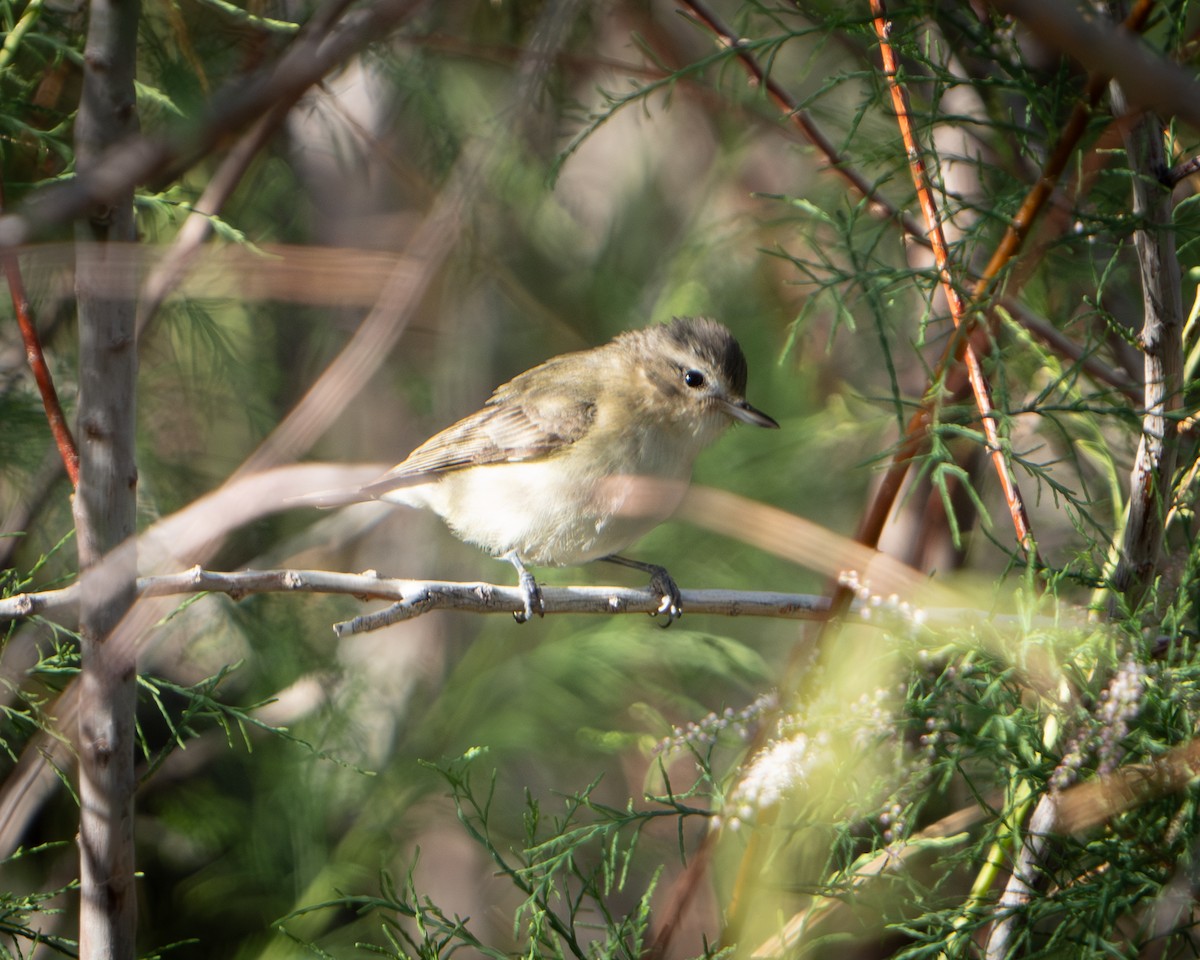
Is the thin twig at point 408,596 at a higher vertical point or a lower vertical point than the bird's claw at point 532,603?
higher

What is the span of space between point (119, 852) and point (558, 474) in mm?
1516

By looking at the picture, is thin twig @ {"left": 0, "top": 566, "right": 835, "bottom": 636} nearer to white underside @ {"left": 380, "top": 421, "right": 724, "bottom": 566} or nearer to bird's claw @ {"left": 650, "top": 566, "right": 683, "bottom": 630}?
bird's claw @ {"left": 650, "top": 566, "right": 683, "bottom": 630}

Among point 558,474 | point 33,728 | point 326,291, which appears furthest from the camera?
point 558,474

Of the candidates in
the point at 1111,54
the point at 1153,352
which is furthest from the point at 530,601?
the point at 1111,54

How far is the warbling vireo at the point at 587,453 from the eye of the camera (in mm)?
2912

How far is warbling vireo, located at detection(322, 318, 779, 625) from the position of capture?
115 inches

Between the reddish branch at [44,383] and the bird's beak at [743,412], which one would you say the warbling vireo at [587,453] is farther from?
the reddish branch at [44,383]

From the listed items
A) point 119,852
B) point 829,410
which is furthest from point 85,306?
point 829,410

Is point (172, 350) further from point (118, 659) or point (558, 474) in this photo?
point (118, 659)

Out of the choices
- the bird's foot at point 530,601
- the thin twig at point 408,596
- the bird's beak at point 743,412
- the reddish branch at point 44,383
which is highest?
the bird's beak at point 743,412

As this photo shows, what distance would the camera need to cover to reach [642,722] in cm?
412

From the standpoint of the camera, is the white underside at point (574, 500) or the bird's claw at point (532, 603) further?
the white underside at point (574, 500)

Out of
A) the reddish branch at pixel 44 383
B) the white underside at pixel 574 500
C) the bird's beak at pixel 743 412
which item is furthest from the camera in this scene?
the bird's beak at pixel 743 412

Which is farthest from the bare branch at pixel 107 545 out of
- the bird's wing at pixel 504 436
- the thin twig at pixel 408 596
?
the bird's wing at pixel 504 436
